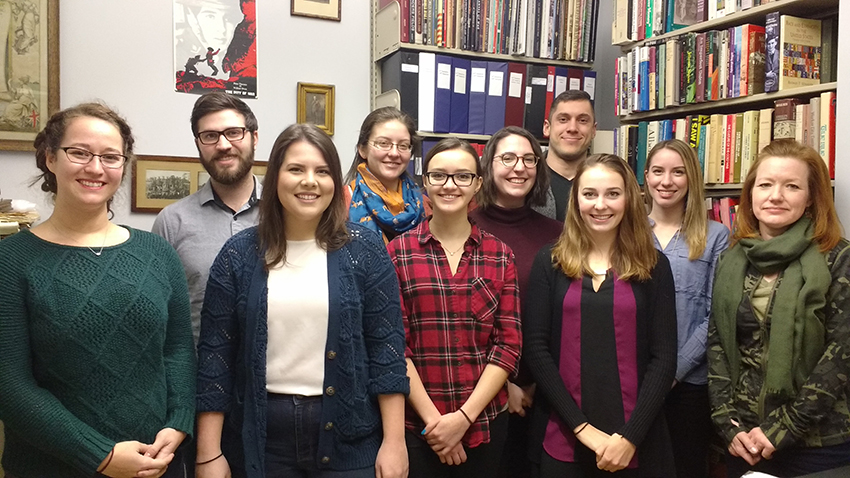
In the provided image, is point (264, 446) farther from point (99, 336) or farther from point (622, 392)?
point (622, 392)

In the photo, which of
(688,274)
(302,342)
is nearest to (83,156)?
(302,342)

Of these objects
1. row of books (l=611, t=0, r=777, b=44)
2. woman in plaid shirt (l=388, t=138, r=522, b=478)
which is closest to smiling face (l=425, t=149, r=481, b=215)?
woman in plaid shirt (l=388, t=138, r=522, b=478)

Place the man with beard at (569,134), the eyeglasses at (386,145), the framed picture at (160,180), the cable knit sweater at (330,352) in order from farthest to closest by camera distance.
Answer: the framed picture at (160,180) → the man with beard at (569,134) → the eyeglasses at (386,145) → the cable knit sweater at (330,352)

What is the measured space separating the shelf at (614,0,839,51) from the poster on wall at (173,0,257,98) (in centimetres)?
197

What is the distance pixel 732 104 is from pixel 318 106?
6.24 feet

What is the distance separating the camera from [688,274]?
2092 millimetres

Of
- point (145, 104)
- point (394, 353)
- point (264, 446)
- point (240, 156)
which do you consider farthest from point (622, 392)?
point (145, 104)

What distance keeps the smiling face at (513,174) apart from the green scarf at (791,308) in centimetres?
69

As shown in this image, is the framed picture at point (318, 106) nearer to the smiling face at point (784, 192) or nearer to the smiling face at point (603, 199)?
the smiling face at point (603, 199)

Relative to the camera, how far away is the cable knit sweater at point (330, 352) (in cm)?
145

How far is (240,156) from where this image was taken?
1.95 meters

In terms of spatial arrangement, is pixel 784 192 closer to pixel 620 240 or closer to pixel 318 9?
pixel 620 240

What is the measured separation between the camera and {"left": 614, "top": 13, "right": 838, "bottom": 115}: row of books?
2.42 metres

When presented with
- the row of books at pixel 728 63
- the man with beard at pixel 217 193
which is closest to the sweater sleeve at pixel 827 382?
the row of books at pixel 728 63
